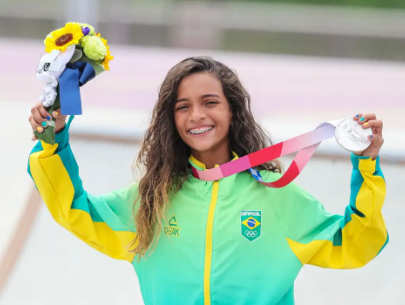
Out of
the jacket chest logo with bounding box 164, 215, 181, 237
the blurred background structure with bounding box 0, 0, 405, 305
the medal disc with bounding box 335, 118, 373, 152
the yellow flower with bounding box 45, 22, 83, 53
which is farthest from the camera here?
the blurred background structure with bounding box 0, 0, 405, 305

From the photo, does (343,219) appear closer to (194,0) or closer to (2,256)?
(2,256)

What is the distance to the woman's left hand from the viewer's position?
1870mm

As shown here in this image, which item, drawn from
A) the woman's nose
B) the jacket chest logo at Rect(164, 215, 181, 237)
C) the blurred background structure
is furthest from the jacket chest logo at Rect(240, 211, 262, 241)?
the blurred background structure

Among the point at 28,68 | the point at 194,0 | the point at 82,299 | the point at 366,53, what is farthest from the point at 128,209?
the point at 194,0

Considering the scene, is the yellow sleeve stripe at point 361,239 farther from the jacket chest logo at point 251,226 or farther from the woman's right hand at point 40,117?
the woman's right hand at point 40,117

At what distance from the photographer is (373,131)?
1.88 metres

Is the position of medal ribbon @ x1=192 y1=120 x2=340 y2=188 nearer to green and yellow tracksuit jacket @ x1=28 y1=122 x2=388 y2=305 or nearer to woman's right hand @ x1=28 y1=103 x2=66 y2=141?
green and yellow tracksuit jacket @ x1=28 y1=122 x2=388 y2=305

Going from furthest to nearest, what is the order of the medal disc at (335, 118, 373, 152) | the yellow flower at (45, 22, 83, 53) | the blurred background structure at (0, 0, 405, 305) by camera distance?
the blurred background structure at (0, 0, 405, 305)
the yellow flower at (45, 22, 83, 53)
the medal disc at (335, 118, 373, 152)

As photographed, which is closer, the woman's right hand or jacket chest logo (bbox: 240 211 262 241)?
the woman's right hand

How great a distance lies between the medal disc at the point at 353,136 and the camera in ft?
6.10

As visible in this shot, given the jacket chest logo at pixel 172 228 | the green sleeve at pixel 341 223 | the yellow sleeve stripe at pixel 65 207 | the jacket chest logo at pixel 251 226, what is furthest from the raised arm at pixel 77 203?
the green sleeve at pixel 341 223

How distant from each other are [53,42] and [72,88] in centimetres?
18

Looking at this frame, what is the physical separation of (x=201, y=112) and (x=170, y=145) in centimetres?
18

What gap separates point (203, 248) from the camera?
79.9 inches
